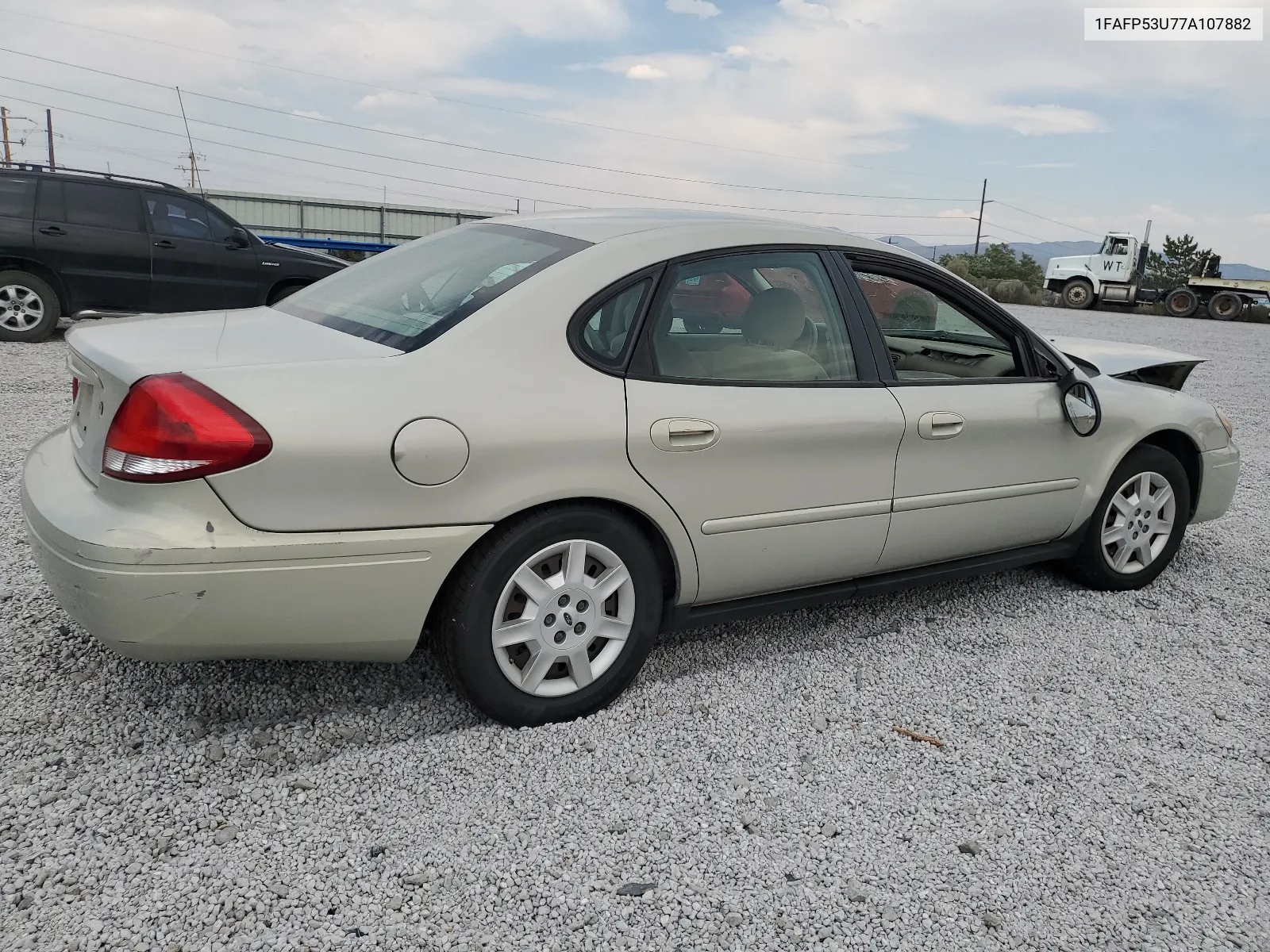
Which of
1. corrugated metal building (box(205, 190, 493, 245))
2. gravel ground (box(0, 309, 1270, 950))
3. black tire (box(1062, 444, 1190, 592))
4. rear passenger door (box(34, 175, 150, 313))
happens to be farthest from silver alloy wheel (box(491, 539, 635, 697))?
corrugated metal building (box(205, 190, 493, 245))

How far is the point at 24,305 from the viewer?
10219 mm

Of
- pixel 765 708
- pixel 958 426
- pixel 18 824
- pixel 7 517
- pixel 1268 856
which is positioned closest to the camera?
pixel 18 824

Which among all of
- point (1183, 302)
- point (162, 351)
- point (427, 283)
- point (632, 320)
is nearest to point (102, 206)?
point (427, 283)

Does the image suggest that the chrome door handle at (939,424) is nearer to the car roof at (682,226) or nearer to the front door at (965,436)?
the front door at (965,436)

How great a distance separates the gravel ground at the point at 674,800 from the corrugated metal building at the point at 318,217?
28466mm

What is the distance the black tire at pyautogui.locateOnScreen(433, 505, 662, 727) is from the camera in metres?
2.68

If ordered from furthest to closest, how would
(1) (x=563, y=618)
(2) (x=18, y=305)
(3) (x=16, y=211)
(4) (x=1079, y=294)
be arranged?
1. (4) (x=1079, y=294)
2. (2) (x=18, y=305)
3. (3) (x=16, y=211)
4. (1) (x=563, y=618)

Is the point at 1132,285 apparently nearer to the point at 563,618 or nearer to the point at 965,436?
the point at 965,436

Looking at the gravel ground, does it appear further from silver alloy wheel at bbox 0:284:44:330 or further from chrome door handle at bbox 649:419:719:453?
silver alloy wheel at bbox 0:284:44:330

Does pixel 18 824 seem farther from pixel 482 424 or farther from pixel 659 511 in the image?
pixel 659 511

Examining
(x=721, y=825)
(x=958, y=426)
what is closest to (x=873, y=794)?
(x=721, y=825)

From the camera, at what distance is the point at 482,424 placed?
260 cm

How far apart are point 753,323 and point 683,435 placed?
1.76ft

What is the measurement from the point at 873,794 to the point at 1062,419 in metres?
1.91
